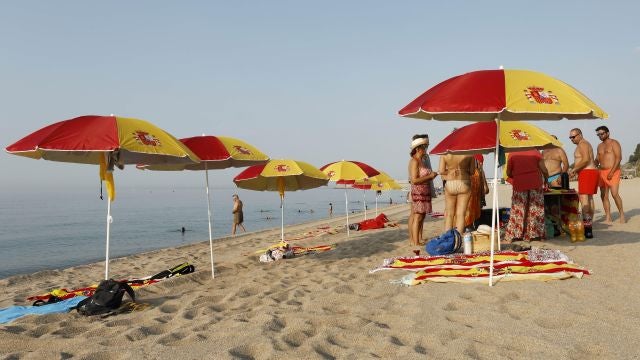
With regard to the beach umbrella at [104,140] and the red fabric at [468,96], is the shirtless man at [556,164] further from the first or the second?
the beach umbrella at [104,140]

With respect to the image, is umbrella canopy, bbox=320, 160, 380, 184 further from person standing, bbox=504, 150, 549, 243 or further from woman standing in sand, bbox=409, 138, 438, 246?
person standing, bbox=504, 150, 549, 243

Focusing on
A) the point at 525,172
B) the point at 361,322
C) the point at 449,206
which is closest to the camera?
the point at 361,322

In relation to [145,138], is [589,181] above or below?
below

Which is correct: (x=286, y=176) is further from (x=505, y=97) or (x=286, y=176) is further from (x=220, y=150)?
(x=505, y=97)

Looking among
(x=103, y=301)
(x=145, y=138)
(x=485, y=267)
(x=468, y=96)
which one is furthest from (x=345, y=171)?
(x=103, y=301)

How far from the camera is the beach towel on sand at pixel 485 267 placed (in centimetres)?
455

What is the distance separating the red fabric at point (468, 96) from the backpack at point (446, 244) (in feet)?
8.35

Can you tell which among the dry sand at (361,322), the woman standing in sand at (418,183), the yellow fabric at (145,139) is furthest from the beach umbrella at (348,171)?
the yellow fabric at (145,139)

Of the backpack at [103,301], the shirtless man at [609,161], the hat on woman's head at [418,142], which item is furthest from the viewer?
the shirtless man at [609,161]

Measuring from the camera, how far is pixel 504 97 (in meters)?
4.04

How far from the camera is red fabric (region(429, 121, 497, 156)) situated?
638 cm

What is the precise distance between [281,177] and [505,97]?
219 inches

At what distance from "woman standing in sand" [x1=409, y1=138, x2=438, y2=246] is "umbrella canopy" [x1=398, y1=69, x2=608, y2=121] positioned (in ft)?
9.97

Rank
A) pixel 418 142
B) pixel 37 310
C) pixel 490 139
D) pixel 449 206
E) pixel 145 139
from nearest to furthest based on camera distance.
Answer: pixel 37 310
pixel 145 139
pixel 490 139
pixel 449 206
pixel 418 142
